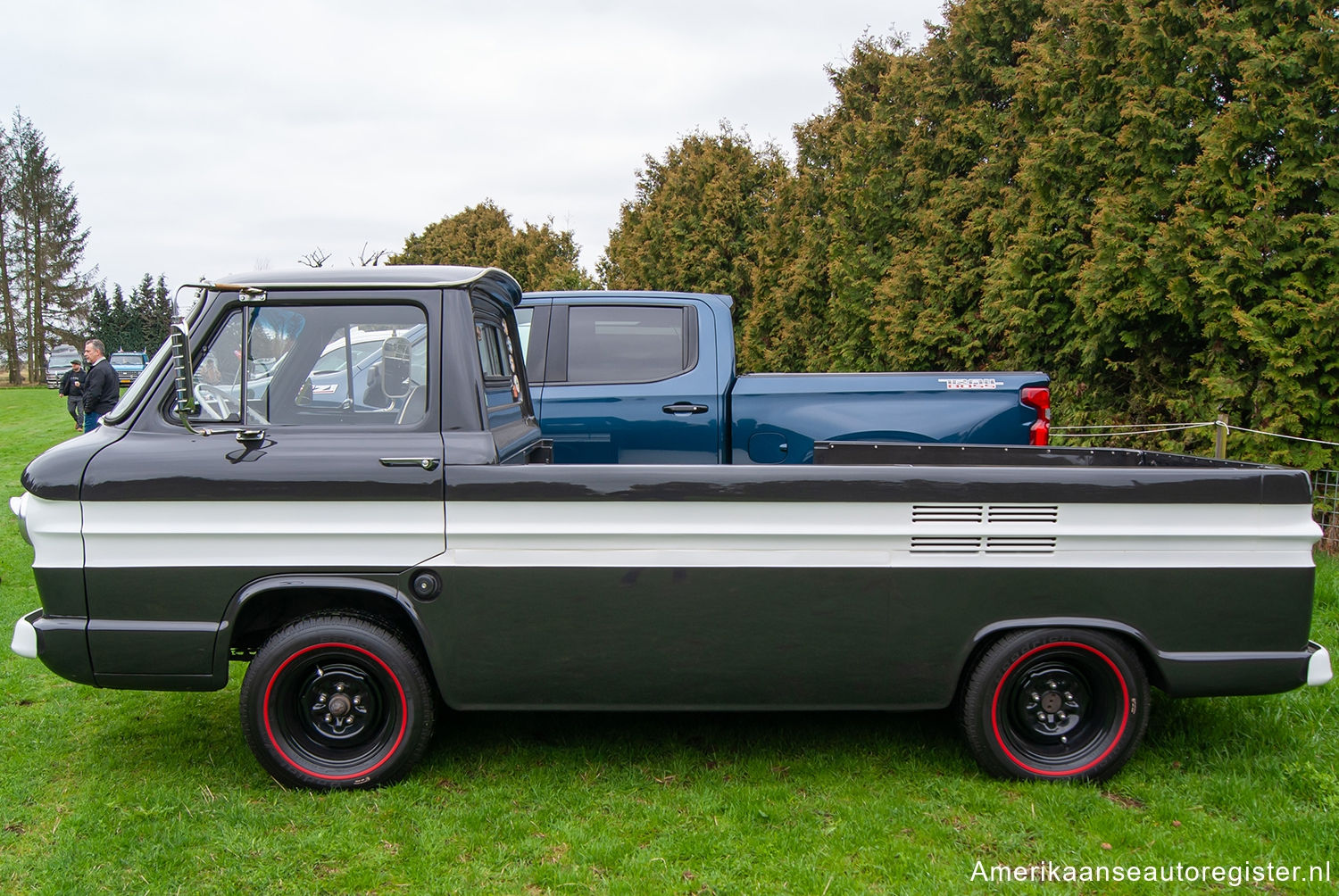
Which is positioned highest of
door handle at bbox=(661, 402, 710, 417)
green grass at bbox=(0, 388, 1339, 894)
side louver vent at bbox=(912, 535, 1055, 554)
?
door handle at bbox=(661, 402, 710, 417)

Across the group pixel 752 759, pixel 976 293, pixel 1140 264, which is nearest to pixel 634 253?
pixel 976 293

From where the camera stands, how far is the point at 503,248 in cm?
3061

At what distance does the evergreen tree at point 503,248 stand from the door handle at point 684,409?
18.8 metres

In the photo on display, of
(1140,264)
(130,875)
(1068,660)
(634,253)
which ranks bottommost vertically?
(130,875)

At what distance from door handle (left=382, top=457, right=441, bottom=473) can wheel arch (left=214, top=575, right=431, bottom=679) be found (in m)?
0.46

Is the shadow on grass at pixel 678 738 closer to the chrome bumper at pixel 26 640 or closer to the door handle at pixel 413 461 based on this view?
the chrome bumper at pixel 26 640

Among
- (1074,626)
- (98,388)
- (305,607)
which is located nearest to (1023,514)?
(1074,626)

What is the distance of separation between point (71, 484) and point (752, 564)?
2552 mm

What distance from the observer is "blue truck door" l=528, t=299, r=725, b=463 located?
526 centimetres

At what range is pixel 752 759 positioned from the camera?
373 centimetres

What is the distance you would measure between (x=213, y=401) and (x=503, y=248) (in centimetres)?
2829

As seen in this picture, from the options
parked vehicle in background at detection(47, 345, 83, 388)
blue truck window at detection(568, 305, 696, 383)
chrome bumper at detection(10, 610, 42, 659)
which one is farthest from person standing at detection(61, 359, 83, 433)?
parked vehicle in background at detection(47, 345, 83, 388)

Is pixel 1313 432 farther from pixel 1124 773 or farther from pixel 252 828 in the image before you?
pixel 252 828

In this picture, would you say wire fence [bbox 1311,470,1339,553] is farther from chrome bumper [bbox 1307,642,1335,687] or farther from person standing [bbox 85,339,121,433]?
person standing [bbox 85,339,121,433]
